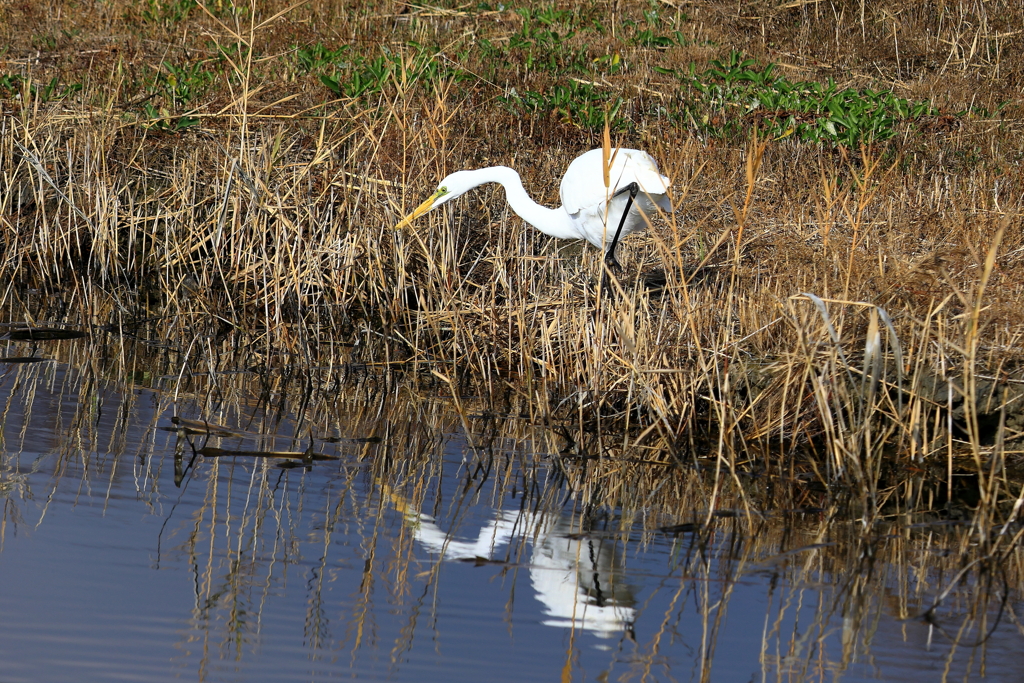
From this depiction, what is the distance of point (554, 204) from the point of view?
26.3 feet

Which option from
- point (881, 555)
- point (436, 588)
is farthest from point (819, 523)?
point (436, 588)

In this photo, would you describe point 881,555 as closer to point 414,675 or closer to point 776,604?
point 776,604

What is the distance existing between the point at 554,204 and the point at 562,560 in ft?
15.3

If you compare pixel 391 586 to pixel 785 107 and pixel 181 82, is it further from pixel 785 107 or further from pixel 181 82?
pixel 785 107

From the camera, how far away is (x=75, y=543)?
3586mm

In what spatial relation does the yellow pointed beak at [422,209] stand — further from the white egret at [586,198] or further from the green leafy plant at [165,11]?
the green leafy plant at [165,11]

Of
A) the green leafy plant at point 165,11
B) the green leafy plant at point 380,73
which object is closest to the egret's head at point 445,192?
the green leafy plant at point 380,73

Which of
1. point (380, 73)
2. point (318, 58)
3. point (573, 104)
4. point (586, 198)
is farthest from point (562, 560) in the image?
point (318, 58)

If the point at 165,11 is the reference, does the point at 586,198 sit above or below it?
below

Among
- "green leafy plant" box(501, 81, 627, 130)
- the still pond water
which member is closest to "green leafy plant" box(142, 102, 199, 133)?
"green leafy plant" box(501, 81, 627, 130)

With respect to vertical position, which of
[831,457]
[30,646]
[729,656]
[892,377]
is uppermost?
[892,377]

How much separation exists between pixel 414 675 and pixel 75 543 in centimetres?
131

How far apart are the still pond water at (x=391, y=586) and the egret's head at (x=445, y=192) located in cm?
192

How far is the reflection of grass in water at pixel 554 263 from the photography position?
450 cm
